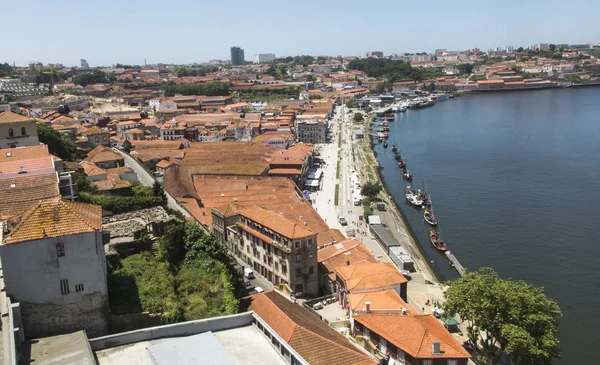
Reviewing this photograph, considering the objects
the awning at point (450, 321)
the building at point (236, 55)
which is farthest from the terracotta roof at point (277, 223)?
the building at point (236, 55)

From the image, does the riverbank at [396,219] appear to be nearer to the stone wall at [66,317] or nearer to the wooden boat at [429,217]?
the wooden boat at [429,217]

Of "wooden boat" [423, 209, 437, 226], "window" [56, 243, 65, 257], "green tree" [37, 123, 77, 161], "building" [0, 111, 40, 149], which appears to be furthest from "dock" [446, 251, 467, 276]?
"green tree" [37, 123, 77, 161]

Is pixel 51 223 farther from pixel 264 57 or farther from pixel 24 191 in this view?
pixel 264 57

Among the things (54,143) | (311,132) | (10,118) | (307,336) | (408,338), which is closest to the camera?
(307,336)

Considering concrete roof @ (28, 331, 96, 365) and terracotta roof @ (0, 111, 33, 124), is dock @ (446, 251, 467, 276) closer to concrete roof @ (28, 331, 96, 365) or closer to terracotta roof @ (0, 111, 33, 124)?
concrete roof @ (28, 331, 96, 365)

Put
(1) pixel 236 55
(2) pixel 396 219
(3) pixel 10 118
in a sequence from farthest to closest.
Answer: (1) pixel 236 55 → (2) pixel 396 219 → (3) pixel 10 118

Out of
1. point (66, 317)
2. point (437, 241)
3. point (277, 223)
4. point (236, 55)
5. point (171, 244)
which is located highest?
point (236, 55)

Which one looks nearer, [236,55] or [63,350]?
[63,350]

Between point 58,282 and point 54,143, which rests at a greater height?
point 54,143

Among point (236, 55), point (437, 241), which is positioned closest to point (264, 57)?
Answer: point (236, 55)
